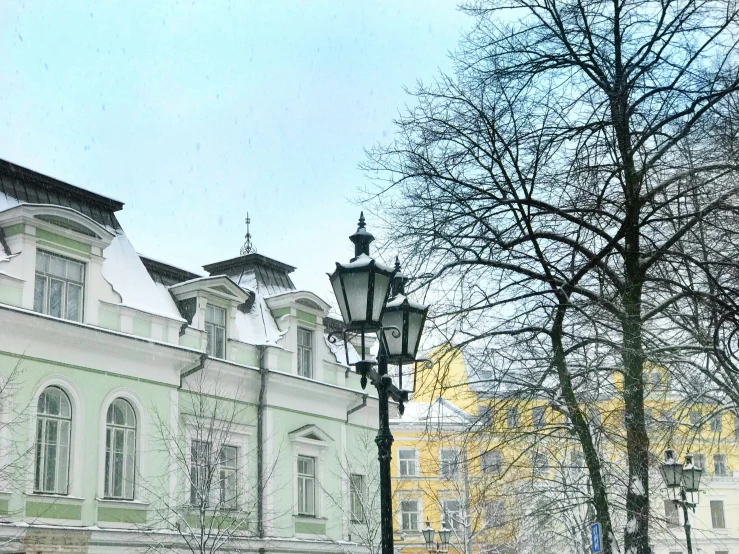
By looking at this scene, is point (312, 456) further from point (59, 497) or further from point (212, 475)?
point (59, 497)

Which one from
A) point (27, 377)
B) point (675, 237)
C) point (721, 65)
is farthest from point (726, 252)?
point (27, 377)

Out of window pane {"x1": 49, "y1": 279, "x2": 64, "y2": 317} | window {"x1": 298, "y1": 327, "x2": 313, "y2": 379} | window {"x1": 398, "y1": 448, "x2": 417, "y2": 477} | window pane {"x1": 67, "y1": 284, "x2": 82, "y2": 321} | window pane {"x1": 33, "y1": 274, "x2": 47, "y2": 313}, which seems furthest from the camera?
window {"x1": 398, "y1": 448, "x2": 417, "y2": 477}

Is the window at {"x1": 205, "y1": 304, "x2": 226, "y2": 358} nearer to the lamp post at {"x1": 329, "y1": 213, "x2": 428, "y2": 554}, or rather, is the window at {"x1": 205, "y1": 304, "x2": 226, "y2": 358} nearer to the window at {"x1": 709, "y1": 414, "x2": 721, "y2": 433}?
the window at {"x1": 709, "y1": 414, "x2": 721, "y2": 433}

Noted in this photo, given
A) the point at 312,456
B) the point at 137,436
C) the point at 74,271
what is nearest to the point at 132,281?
the point at 74,271

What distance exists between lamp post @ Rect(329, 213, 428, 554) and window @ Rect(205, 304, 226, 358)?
52.9 feet

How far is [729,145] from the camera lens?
1180 centimetres

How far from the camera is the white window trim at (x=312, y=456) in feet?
91.6

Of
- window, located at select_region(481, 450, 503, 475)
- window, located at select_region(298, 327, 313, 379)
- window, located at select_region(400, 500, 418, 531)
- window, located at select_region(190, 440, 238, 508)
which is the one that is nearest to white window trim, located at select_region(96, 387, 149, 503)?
window, located at select_region(190, 440, 238, 508)

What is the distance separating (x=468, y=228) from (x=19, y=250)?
1080 centimetres

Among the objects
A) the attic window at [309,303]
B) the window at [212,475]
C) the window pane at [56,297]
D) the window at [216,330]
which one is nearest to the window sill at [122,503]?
the window at [212,475]

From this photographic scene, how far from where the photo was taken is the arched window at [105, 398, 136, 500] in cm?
2258

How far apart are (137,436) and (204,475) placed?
175 cm

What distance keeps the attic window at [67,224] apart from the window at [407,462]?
32901 mm

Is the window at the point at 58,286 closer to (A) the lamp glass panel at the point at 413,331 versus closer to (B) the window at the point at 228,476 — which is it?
(B) the window at the point at 228,476
